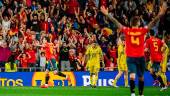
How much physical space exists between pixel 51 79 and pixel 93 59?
2.53 meters

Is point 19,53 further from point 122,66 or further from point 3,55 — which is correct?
point 122,66

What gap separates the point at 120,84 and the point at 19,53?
5.33 metres

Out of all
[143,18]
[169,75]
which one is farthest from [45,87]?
[143,18]

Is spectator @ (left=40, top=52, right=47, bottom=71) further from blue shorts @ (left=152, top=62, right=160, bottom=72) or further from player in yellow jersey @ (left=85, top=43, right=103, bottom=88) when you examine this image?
blue shorts @ (left=152, top=62, right=160, bottom=72)

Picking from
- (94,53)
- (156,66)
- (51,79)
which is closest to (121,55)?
(94,53)

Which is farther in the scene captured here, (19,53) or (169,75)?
(19,53)

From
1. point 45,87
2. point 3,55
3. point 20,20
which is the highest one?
point 20,20

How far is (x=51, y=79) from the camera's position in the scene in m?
26.5

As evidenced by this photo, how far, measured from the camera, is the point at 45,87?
23703 mm

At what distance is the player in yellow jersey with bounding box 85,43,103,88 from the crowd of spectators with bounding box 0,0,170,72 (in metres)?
0.40

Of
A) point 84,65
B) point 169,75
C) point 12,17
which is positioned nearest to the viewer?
point 169,75

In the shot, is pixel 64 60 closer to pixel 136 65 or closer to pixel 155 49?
pixel 155 49

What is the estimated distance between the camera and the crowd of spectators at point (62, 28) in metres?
27.0

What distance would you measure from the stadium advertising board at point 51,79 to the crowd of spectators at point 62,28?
0.56 meters
